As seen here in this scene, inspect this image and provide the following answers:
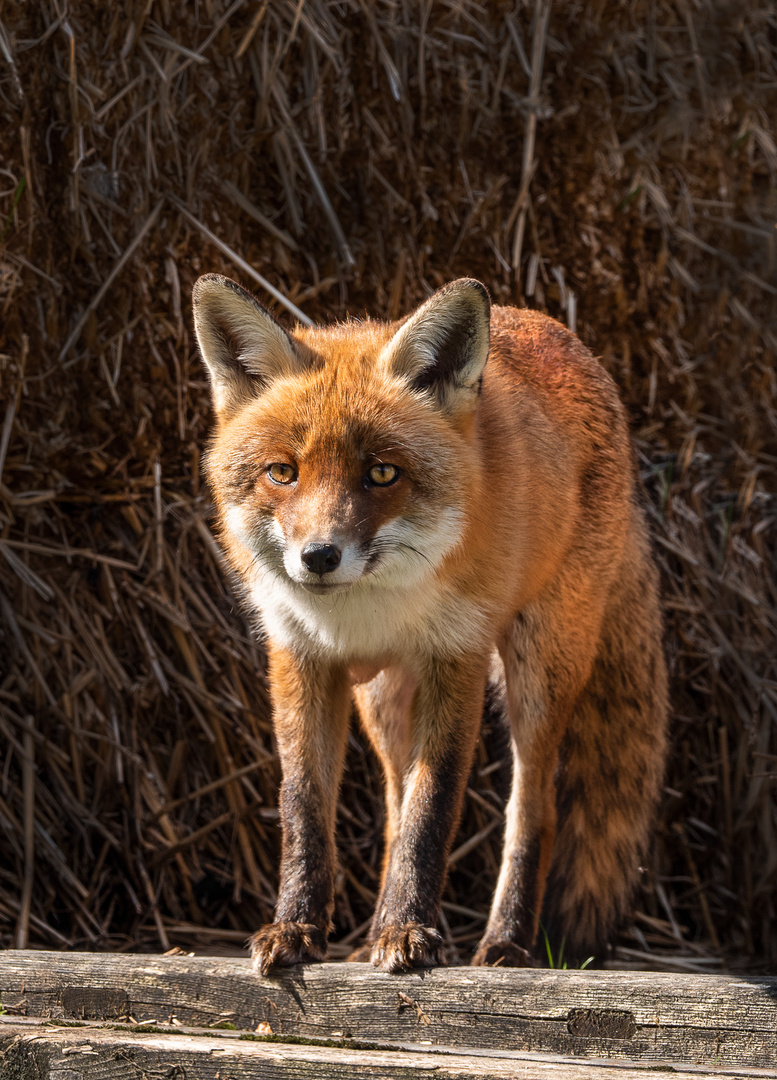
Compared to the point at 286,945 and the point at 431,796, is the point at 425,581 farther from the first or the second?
the point at 286,945

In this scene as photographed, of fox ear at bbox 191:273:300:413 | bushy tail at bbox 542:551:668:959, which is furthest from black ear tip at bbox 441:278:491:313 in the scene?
bushy tail at bbox 542:551:668:959

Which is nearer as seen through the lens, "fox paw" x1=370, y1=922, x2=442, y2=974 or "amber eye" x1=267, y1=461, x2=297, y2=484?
"fox paw" x1=370, y1=922, x2=442, y2=974

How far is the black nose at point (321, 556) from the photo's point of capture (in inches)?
92.5

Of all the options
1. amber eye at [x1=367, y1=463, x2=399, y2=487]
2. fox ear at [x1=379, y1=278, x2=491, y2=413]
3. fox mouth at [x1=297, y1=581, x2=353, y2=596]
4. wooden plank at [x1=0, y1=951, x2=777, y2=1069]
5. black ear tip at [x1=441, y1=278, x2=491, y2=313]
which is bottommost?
wooden plank at [x1=0, y1=951, x2=777, y2=1069]

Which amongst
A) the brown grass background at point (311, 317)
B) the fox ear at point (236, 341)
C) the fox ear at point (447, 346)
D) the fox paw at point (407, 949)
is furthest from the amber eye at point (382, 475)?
the brown grass background at point (311, 317)

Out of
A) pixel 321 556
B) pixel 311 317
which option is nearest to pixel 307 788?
pixel 321 556

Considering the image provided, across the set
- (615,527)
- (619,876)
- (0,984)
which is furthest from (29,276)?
(619,876)

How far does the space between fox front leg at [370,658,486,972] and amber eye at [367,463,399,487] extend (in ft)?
1.63

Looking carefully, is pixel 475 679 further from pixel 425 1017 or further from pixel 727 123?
pixel 727 123

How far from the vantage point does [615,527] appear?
344 cm

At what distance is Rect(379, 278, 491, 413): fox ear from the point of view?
2.66m

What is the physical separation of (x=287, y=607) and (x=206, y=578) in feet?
4.68

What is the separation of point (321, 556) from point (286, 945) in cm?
87

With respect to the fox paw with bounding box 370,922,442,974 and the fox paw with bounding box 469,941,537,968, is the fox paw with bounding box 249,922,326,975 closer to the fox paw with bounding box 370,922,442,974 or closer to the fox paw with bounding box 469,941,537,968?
the fox paw with bounding box 370,922,442,974
